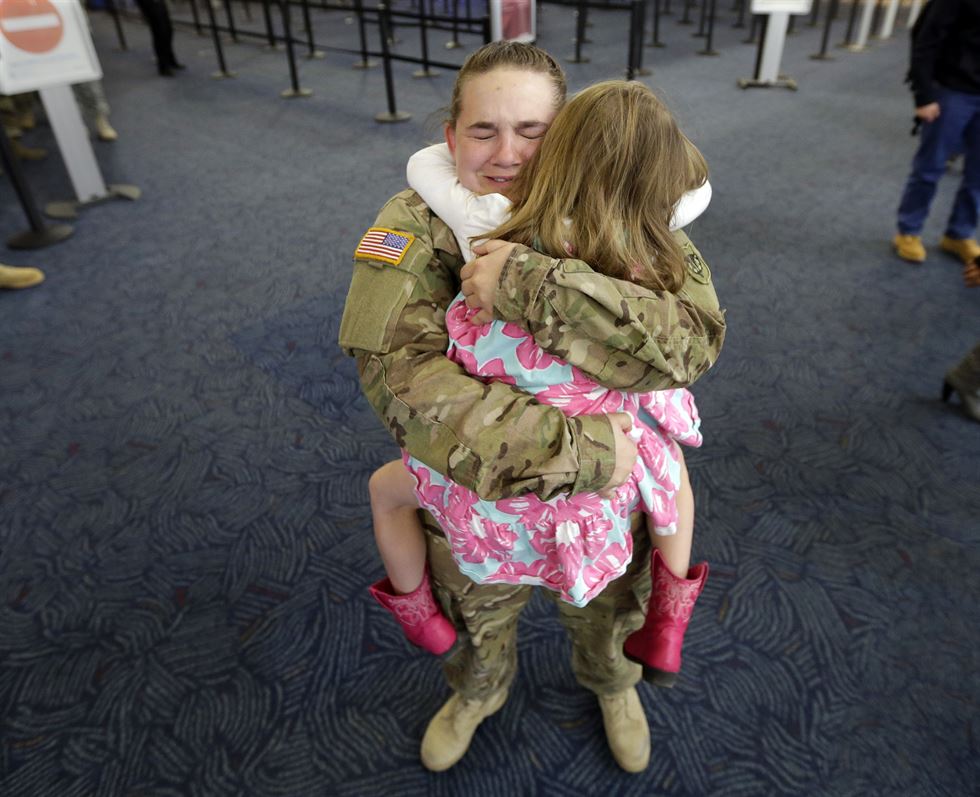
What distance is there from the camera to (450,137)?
3.33ft

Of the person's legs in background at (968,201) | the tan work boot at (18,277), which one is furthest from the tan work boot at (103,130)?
the person's legs in background at (968,201)

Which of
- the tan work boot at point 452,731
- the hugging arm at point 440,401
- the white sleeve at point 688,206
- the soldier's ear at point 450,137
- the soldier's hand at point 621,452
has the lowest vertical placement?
the tan work boot at point 452,731

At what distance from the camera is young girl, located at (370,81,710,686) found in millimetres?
833

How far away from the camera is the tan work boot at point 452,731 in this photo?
136cm

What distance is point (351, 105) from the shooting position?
5684 mm

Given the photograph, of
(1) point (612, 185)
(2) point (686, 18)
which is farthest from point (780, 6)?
(1) point (612, 185)

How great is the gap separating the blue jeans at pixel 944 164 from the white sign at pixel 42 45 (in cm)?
410

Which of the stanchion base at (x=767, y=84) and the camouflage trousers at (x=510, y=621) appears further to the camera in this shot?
the stanchion base at (x=767, y=84)

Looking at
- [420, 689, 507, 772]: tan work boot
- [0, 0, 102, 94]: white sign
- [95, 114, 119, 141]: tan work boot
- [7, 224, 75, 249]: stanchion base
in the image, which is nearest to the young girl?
[420, 689, 507, 772]: tan work boot

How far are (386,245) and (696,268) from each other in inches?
16.6

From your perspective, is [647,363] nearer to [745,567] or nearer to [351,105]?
[745,567]

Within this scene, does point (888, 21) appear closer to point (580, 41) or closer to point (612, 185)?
point (580, 41)

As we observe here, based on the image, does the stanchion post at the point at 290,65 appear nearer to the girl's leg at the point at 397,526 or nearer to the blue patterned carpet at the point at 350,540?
the blue patterned carpet at the point at 350,540

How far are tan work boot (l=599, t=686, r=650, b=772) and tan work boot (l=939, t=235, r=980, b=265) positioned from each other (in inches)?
109
